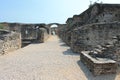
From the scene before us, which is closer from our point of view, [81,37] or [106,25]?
[106,25]

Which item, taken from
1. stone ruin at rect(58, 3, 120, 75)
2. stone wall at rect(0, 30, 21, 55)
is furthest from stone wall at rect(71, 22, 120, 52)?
stone wall at rect(0, 30, 21, 55)

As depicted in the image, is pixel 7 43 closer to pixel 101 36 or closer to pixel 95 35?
pixel 95 35

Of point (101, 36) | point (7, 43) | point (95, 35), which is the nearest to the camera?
point (101, 36)

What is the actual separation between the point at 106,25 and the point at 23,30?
84.9 feet

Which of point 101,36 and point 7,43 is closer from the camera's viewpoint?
point 101,36

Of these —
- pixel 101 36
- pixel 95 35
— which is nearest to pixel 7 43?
pixel 95 35

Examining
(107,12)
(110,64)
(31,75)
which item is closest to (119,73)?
(110,64)

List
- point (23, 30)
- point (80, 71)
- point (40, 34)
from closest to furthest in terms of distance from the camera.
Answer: point (80, 71) < point (40, 34) < point (23, 30)

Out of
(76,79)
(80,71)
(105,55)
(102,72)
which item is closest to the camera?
(76,79)

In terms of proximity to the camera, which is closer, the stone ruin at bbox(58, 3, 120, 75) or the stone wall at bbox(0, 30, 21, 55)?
the stone ruin at bbox(58, 3, 120, 75)

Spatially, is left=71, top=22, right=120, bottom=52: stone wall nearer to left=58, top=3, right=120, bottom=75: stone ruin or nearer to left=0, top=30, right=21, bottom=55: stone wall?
left=58, top=3, right=120, bottom=75: stone ruin

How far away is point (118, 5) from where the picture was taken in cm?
1922

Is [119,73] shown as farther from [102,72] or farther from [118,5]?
[118,5]

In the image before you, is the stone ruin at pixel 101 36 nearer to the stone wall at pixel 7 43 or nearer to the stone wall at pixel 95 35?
the stone wall at pixel 95 35
